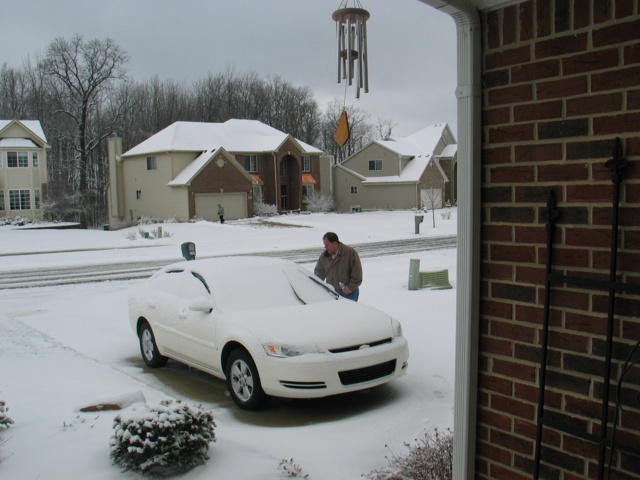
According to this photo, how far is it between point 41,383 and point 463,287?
5.99 metres

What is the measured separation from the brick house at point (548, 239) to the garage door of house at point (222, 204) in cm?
4493

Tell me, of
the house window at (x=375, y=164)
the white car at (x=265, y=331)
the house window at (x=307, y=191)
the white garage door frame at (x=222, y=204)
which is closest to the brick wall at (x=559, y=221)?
the white car at (x=265, y=331)

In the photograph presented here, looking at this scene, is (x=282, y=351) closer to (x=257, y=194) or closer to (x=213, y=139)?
(x=213, y=139)

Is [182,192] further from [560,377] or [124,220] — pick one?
[560,377]

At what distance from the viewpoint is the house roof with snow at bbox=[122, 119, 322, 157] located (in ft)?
162

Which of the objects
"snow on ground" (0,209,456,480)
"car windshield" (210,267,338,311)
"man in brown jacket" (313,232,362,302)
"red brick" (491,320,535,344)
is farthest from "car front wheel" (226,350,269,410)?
"red brick" (491,320,535,344)

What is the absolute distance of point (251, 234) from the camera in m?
35.3

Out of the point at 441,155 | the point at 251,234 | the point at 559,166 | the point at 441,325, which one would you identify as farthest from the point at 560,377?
the point at 441,155

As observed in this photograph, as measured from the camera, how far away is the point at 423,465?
4.60 meters

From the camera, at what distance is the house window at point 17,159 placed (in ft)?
167

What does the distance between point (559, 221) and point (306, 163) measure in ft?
180

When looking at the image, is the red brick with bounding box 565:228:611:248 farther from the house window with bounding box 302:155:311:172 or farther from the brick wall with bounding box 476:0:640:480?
the house window with bounding box 302:155:311:172

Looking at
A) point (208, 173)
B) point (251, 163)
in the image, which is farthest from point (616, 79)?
point (251, 163)

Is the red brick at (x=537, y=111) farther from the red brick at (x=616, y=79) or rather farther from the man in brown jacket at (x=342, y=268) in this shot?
the man in brown jacket at (x=342, y=268)
